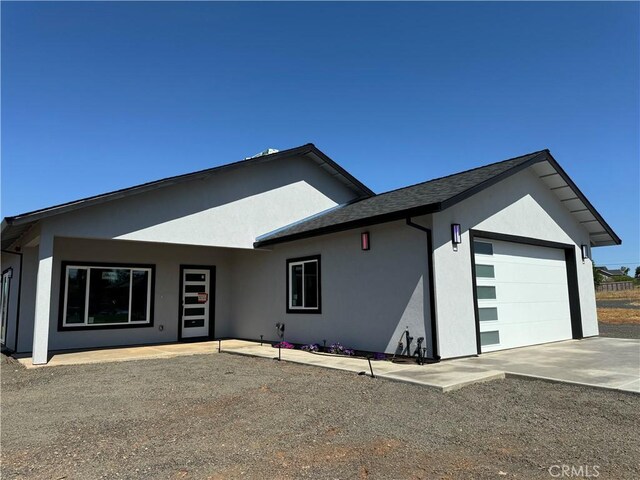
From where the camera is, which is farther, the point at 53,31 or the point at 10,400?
the point at 53,31

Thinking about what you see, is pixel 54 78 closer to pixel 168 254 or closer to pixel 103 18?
pixel 103 18

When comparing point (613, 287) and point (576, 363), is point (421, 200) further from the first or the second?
point (613, 287)

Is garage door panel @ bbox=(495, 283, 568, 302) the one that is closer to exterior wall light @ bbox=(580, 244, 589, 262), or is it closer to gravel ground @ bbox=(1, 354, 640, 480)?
exterior wall light @ bbox=(580, 244, 589, 262)

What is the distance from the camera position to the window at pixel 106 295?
39.7 feet

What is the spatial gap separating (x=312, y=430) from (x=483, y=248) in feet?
22.6

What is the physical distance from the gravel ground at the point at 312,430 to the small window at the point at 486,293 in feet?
10.4

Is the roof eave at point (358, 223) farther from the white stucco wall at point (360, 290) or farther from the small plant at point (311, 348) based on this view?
the small plant at point (311, 348)

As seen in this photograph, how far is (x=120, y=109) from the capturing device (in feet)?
39.3

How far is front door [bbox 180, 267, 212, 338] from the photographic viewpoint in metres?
13.9

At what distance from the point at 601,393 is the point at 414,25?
937 centimetres

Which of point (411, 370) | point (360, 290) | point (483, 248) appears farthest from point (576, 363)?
point (360, 290)

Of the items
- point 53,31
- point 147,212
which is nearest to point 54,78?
point 53,31

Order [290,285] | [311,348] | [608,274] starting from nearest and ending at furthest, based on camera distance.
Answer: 1. [311,348]
2. [290,285]
3. [608,274]

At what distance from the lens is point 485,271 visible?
9.82 m
